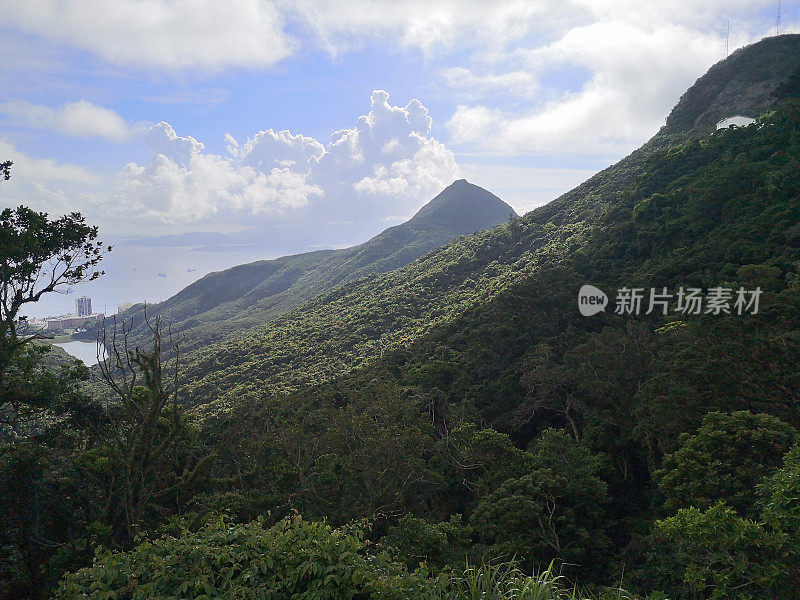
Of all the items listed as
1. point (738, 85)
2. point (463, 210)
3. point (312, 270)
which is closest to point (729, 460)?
point (738, 85)

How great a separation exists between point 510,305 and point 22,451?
2010 cm

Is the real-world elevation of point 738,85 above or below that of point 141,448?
→ above

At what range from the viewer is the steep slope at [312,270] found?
311 ft

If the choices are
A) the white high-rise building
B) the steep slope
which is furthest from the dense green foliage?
the white high-rise building

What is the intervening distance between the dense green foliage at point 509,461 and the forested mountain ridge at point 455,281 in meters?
9.03

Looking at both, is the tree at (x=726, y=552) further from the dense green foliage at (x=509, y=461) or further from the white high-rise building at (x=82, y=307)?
the white high-rise building at (x=82, y=307)

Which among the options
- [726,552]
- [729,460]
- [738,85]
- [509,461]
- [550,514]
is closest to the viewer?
[726,552]

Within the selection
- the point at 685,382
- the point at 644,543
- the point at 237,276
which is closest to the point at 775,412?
the point at 685,382

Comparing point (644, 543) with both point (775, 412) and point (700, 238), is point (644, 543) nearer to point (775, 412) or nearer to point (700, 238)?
point (775, 412)

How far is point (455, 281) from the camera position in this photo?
156 feet

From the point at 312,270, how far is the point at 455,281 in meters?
75.5

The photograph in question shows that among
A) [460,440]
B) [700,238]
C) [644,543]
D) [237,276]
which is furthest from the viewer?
[237,276]

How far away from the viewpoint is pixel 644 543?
30.9ft

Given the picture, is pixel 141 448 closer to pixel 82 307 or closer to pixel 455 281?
pixel 455 281
